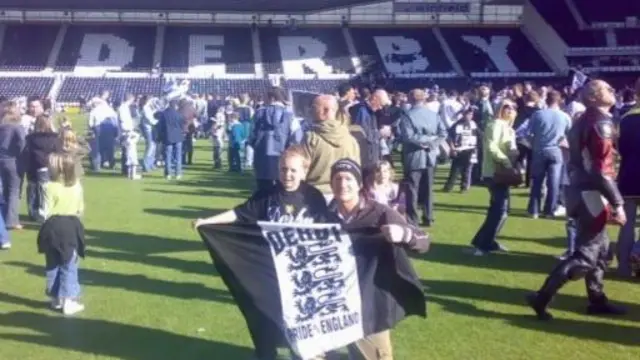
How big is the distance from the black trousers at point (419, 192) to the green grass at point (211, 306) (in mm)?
422

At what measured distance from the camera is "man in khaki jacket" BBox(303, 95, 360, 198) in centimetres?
712

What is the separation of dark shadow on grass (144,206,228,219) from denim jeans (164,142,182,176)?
4277mm

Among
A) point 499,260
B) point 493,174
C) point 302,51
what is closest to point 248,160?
point 493,174

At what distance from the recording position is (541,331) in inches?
286

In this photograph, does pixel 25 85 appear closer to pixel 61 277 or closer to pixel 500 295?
pixel 61 277

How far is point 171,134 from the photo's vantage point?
17.7m

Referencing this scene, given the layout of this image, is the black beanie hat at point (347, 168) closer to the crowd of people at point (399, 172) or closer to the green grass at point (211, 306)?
the crowd of people at point (399, 172)

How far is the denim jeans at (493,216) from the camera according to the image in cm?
1001

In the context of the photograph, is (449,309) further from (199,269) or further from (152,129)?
(152,129)

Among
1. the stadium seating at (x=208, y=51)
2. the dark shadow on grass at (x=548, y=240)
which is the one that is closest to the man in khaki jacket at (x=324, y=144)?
the dark shadow on grass at (x=548, y=240)

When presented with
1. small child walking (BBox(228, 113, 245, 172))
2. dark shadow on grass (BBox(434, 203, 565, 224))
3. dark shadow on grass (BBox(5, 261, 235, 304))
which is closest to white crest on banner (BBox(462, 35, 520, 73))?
small child walking (BBox(228, 113, 245, 172))

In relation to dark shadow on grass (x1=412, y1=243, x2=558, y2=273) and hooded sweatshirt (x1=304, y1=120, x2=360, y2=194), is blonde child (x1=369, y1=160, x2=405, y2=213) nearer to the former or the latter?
hooded sweatshirt (x1=304, y1=120, x2=360, y2=194)

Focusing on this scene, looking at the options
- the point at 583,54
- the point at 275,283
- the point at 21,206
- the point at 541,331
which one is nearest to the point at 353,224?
the point at 275,283

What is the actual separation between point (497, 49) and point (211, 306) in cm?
4106
